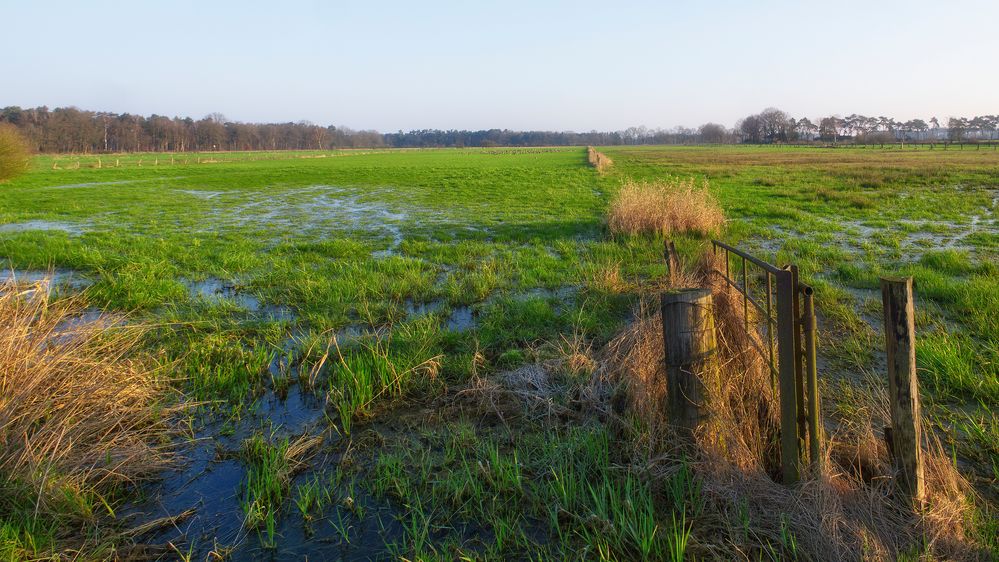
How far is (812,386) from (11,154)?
130ft

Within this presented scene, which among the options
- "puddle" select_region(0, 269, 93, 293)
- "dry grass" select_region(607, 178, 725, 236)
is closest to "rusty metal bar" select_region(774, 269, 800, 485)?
"dry grass" select_region(607, 178, 725, 236)

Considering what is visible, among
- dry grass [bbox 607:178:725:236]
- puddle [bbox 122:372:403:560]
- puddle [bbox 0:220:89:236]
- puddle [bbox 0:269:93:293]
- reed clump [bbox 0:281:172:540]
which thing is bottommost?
puddle [bbox 122:372:403:560]

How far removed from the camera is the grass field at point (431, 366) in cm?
323

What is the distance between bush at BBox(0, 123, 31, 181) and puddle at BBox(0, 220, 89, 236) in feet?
56.9

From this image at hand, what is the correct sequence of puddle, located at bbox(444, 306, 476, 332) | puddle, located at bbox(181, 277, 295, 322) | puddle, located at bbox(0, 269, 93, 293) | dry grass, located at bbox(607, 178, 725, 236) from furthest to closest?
1. dry grass, located at bbox(607, 178, 725, 236)
2. puddle, located at bbox(0, 269, 93, 293)
3. puddle, located at bbox(181, 277, 295, 322)
4. puddle, located at bbox(444, 306, 476, 332)

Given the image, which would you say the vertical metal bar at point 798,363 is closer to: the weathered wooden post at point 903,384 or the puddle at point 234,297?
the weathered wooden post at point 903,384

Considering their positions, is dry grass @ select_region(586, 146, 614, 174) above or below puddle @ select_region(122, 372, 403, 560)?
above

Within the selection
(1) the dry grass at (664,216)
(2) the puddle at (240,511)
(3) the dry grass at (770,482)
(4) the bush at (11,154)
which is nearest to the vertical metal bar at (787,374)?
(3) the dry grass at (770,482)

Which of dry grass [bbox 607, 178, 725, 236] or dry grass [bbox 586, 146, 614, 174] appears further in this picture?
dry grass [bbox 586, 146, 614, 174]

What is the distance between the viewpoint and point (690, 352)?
3422 millimetres

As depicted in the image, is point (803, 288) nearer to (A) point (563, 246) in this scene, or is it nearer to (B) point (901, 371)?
(B) point (901, 371)

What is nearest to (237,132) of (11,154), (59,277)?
(11,154)

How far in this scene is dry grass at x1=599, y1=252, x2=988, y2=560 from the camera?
2.77m

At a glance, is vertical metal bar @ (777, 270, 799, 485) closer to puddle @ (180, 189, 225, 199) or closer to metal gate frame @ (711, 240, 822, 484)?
metal gate frame @ (711, 240, 822, 484)
